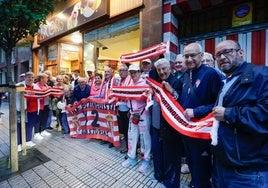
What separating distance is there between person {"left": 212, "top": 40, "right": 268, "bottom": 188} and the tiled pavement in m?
1.74

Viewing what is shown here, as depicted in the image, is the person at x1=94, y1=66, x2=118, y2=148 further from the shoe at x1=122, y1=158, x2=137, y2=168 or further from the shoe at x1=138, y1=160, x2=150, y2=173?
the shoe at x1=138, y1=160, x2=150, y2=173

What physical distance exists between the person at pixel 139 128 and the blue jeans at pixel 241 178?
2076mm

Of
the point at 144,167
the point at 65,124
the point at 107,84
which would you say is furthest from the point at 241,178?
the point at 65,124

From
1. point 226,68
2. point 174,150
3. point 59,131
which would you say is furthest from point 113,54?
point 226,68

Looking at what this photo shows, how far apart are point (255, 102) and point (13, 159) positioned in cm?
395

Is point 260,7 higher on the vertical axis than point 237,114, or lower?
higher

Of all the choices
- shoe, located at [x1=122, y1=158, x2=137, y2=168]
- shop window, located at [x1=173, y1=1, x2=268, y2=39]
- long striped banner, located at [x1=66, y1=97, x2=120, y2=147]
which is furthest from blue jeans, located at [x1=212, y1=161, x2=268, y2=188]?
shop window, located at [x1=173, y1=1, x2=268, y2=39]

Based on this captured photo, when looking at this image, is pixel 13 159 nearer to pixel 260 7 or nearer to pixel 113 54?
pixel 260 7

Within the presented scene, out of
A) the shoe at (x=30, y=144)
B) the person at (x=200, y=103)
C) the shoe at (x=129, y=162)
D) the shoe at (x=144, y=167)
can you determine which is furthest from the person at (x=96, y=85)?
the person at (x=200, y=103)

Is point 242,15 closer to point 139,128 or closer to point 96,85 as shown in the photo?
point 139,128

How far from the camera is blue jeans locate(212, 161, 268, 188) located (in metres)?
1.56

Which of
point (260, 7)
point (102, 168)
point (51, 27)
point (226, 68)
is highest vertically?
point (51, 27)

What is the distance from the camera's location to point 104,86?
5391 mm

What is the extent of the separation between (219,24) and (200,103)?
12.9ft
